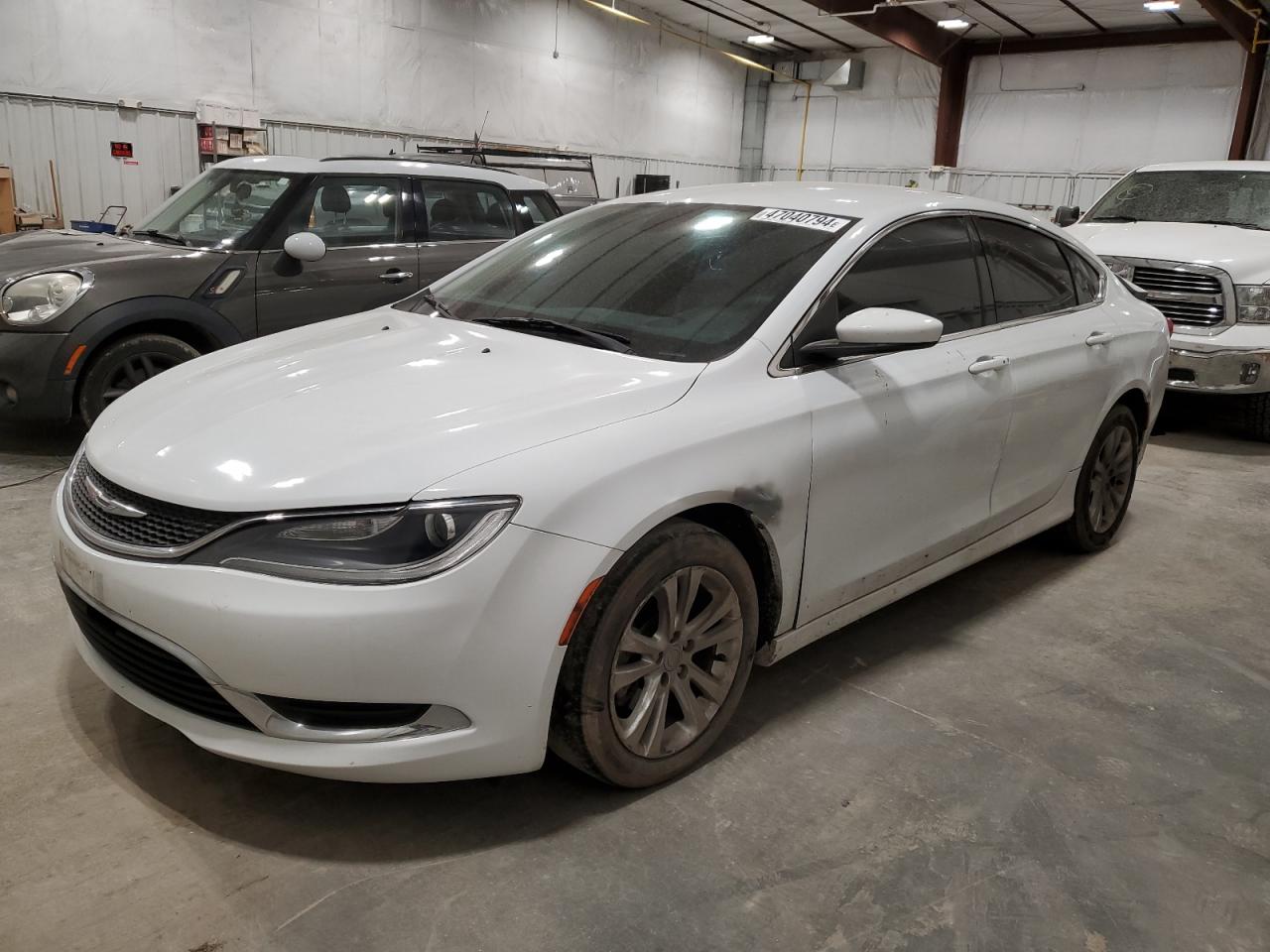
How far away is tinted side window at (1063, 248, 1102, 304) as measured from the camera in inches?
149

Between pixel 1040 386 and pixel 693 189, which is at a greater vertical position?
pixel 693 189

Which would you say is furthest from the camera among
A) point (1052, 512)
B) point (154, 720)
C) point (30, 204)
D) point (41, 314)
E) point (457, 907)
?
point (30, 204)

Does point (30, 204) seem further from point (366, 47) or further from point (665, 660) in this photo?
point (665, 660)

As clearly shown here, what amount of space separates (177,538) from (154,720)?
799 mm

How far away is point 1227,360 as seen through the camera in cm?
628

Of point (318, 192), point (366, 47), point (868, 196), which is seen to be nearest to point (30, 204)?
point (366, 47)

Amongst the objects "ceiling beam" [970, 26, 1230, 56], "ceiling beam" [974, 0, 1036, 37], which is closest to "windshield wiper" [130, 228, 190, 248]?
"ceiling beam" [974, 0, 1036, 37]

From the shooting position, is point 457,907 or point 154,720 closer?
point 457,907

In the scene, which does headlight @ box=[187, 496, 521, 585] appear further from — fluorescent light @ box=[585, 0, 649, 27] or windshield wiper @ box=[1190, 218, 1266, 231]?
fluorescent light @ box=[585, 0, 649, 27]

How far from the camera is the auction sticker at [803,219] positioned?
9.33 feet

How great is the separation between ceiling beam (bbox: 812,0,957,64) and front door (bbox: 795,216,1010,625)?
1258 centimetres

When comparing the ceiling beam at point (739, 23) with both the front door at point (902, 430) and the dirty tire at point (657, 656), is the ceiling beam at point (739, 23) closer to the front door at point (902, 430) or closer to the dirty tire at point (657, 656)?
the front door at point (902, 430)

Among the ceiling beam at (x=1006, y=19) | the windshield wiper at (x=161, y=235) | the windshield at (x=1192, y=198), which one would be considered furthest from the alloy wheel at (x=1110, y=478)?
the ceiling beam at (x=1006, y=19)

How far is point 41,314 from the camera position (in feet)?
15.0
